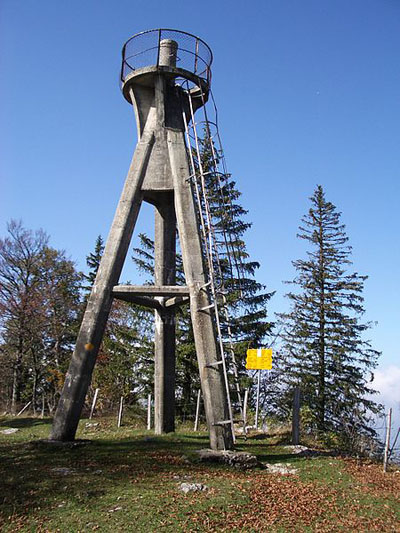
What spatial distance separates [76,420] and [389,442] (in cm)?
757

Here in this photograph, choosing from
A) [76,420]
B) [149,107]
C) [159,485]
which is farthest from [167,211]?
[159,485]

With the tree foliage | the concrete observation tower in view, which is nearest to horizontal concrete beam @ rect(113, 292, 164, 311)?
the concrete observation tower

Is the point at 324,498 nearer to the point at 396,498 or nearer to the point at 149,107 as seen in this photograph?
the point at 396,498

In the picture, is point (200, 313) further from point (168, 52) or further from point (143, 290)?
point (168, 52)

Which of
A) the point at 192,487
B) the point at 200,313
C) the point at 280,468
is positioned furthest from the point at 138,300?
the point at 192,487

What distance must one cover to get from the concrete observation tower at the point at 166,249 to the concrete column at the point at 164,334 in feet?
0.10

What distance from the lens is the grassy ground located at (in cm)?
705

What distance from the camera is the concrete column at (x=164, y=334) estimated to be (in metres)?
14.7

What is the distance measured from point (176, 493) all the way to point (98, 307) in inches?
221

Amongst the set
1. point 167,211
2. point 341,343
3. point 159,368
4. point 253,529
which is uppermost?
point 167,211

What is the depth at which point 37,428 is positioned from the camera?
17.6 meters

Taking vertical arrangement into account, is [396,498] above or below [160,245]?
below

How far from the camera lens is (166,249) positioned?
15125mm

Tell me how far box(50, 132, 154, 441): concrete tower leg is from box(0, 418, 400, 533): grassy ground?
32.7 inches
